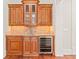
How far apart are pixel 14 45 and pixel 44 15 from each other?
210 centimetres

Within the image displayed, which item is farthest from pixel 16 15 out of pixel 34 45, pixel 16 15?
pixel 34 45

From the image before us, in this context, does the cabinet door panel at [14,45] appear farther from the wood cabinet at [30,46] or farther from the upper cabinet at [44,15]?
the upper cabinet at [44,15]

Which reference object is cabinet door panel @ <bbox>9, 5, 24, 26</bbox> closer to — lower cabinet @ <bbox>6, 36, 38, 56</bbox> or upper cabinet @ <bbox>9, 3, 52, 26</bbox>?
upper cabinet @ <bbox>9, 3, 52, 26</bbox>

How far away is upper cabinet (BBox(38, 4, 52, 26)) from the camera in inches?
406

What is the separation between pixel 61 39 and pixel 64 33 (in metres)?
0.61

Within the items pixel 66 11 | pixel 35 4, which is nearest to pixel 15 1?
pixel 35 4

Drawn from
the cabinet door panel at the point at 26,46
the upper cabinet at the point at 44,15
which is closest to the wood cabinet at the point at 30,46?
the cabinet door panel at the point at 26,46

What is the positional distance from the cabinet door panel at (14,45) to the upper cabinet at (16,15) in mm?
927

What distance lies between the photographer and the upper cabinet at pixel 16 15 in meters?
10.3

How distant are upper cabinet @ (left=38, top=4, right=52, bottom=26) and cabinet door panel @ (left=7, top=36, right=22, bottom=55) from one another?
1458 mm

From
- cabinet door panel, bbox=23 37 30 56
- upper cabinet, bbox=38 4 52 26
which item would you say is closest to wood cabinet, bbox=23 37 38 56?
cabinet door panel, bbox=23 37 30 56

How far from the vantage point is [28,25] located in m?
10.3

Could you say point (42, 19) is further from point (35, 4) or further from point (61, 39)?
point (61, 39)

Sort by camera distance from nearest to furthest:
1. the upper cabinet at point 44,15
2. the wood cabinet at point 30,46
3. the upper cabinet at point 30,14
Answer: the wood cabinet at point 30,46, the upper cabinet at point 30,14, the upper cabinet at point 44,15
